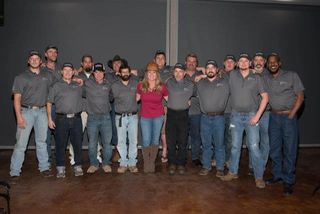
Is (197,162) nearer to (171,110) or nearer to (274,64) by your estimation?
(171,110)

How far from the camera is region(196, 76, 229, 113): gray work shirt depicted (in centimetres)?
545

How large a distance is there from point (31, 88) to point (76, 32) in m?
2.58

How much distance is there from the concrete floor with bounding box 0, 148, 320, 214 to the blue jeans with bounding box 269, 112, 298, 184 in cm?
32

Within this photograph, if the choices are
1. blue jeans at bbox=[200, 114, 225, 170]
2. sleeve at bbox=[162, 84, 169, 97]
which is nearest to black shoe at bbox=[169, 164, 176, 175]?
blue jeans at bbox=[200, 114, 225, 170]

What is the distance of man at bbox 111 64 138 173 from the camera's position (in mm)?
5691

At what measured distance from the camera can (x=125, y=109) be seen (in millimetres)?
5734

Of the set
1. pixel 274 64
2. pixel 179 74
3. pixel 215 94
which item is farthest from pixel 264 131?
pixel 179 74

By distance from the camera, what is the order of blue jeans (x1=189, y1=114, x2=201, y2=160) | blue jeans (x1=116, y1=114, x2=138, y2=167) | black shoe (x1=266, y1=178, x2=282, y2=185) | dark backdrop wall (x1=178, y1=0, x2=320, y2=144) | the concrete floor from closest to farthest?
the concrete floor, black shoe (x1=266, y1=178, x2=282, y2=185), blue jeans (x1=116, y1=114, x2=138, y2=167), blue jeans (x1=189, y1=114, x2=201, y2=160), dark backdrop wall (x1=178, y1=0, x2=320, y2=144)

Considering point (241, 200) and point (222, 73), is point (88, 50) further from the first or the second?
point (241, 200)

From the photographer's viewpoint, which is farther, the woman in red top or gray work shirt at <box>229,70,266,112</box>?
the woman in red top

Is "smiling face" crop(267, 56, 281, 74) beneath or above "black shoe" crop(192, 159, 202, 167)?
above

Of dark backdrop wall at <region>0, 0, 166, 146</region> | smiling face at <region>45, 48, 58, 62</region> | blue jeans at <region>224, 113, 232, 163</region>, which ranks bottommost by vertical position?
blue jeans at <region>224, 113, 232, 163</region>

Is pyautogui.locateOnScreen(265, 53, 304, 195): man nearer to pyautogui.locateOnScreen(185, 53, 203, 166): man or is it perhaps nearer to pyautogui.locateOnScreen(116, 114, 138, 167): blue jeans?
pyautogui.locateOnScreen(185, 53, 203, 166): man

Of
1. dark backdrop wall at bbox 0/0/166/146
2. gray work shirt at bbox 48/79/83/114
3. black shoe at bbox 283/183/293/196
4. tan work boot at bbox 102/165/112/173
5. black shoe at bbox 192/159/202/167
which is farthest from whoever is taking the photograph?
dark backdrop wall at bbox 0/0/166/146
